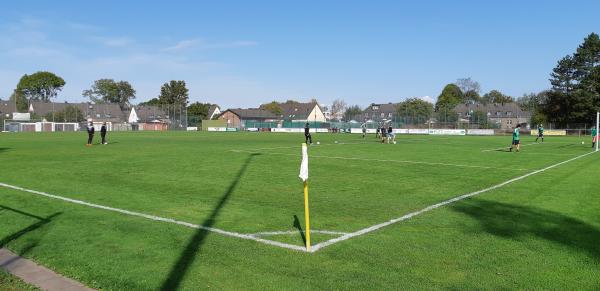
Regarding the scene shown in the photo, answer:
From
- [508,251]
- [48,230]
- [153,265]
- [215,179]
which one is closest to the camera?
[153,265]

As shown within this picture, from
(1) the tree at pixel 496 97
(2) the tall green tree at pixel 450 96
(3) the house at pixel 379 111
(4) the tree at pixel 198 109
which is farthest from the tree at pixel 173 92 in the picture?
(1) the tree at pixel 496 97

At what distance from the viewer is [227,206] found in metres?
9.76

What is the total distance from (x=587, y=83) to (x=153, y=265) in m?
92.4

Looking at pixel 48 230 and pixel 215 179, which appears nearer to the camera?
pixel 48 230

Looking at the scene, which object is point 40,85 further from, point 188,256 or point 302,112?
point 188,256

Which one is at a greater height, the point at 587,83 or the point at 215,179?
the point at 587,83

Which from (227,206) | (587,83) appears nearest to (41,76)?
(587,83)

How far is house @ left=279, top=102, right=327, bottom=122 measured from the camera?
141250 millimetres

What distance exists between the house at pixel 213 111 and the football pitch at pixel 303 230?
13831cm

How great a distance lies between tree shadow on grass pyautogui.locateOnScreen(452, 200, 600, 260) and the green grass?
6.73 meters

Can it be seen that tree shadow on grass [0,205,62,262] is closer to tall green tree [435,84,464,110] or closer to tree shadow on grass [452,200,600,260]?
tree shadow on grass [452,200,600,260]

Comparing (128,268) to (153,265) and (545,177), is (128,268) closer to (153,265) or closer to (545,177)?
(153,265)

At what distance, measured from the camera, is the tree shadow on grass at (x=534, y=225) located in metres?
7.05

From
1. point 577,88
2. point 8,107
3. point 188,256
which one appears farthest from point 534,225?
point 8,107
